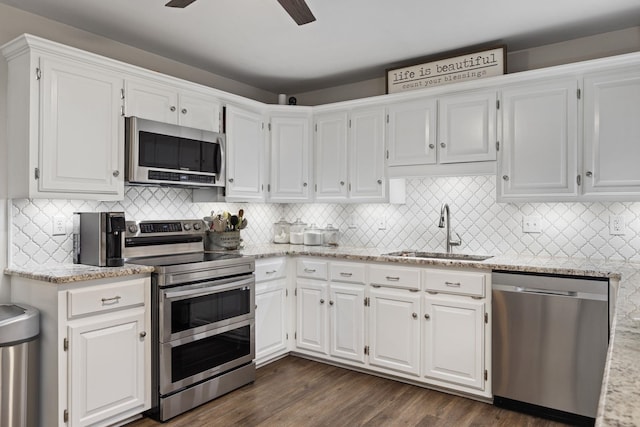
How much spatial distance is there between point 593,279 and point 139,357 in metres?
2.72

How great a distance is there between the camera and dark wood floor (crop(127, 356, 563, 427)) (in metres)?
2.69

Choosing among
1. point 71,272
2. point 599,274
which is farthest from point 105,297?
point 599,274

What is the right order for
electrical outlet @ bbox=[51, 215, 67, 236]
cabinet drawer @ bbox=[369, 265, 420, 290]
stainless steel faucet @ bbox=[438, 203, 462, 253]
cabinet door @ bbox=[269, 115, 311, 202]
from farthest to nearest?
cabinet door @ bbox=[269, 115, 311, 202], stainless steel faucet @ bbox=[438, 203, 462, 253], cabinet drawer @ bbox=[369, 265, 420, 290], electrical outlet @ bbox=[51, 215, 67, 236]

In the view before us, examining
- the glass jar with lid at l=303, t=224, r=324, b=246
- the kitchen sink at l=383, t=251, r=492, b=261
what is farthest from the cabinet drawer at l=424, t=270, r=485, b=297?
the glass jar with lid at l=303, t=224, r=324, b=246

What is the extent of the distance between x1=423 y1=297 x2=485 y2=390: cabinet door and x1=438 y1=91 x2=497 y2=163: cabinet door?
1.09 metres

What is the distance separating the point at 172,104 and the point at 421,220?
2207mm

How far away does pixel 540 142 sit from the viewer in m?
3.00

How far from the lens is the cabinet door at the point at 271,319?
349 cm

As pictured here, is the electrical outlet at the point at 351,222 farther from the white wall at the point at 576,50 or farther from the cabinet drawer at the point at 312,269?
the white wall at the point at 576,50

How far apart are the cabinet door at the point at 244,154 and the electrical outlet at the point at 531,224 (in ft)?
7.15

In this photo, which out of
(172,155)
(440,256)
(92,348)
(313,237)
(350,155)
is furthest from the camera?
(313,237)

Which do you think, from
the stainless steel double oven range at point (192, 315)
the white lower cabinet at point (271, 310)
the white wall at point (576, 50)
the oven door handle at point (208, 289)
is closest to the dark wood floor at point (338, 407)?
the stainless steel double oven range at point (192, 315)

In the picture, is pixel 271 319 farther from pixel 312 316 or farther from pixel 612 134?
pixel 612 134

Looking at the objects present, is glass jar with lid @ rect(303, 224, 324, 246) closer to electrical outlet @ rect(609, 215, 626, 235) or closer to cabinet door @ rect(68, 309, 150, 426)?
cabinet door @ rect(68, 309, 150, 426)
